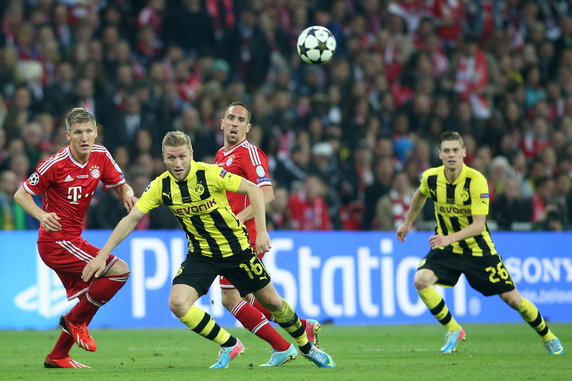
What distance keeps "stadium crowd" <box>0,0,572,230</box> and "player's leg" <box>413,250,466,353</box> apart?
4934 millimetres

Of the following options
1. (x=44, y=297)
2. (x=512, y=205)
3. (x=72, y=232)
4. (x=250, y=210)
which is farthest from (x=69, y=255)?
(x=512, y=205)

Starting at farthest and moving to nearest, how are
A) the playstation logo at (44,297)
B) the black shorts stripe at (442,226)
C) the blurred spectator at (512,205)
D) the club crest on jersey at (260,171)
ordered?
the blurred spectator at (512,205) < the playstation logo at (44,297) < the black shorts stripe at (442,226) < the club crest on jersey at (260,171)

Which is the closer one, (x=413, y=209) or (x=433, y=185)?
(x=433, y=185)

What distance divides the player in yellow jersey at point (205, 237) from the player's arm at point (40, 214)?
1.58 feet

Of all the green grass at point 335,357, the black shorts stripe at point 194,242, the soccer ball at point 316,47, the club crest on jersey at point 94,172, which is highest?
the soccer ball at point 316,47

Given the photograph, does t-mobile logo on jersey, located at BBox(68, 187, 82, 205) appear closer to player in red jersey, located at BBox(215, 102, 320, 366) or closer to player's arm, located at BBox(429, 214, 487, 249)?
player in red jersey, located at BBox(215, 102, 320, 366)

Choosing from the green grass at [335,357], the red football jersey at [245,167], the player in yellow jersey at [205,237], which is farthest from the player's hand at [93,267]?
the red football jersey at [245,167]

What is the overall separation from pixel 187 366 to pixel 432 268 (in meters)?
3.25

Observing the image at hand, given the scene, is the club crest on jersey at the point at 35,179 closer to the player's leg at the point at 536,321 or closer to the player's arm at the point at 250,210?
the player's arm at the point at 250,210

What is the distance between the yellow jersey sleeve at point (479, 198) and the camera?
1141 centimetres

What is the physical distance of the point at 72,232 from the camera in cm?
984

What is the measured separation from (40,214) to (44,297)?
564 centimetres

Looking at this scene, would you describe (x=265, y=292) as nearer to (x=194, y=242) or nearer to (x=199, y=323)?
(x=199, y=323)

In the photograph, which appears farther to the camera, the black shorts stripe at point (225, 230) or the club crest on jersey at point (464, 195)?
the club crest on jersey at point (464, 195)
